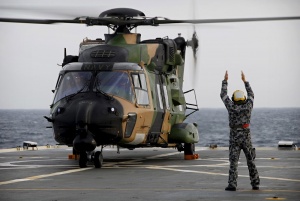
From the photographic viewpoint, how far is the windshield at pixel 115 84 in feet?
86.8

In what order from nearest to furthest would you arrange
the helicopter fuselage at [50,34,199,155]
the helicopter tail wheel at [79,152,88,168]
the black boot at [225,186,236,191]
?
the black boot at [225,186,236,191] < the helicopter fuselage at [50,34,199,155] < the helicopter tail wheel at [79,152,88,168]

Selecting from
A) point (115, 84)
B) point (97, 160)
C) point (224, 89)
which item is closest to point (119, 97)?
point (115, 84)

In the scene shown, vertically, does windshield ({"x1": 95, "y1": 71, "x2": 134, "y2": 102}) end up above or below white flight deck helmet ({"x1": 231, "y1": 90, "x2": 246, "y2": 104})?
above

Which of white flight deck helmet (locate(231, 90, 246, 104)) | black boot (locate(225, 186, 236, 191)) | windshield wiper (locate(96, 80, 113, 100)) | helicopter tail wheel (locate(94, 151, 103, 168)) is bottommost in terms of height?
black boot (locate(225, 186, 236, 191))

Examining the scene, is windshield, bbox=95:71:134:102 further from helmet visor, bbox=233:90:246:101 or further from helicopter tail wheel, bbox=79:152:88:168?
helmet visor, bbox=233:90:246:101

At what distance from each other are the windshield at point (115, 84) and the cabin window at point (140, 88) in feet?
1.19

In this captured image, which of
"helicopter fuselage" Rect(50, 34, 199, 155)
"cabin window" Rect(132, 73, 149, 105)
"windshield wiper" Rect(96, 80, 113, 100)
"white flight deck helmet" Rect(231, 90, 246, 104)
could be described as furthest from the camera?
"cabin window" Rect(132, 73, 149, 105)

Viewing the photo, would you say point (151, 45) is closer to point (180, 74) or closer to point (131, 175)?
point (180, 74)

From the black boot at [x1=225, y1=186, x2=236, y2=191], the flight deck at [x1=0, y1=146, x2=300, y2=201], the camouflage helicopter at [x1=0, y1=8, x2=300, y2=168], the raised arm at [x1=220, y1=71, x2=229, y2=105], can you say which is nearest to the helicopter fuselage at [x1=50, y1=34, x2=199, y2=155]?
the camouflage helicopter at [x1=0, y1=8, x2=300, y2=168]

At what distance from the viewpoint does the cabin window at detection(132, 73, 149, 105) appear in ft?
89.2

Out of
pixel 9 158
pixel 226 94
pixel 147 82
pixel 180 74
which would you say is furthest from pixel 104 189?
pixel 180 74

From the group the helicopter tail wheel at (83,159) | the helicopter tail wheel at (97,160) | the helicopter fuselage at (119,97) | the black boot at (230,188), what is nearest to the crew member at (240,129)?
the black boot at (230,188)

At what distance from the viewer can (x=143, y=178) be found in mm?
21844

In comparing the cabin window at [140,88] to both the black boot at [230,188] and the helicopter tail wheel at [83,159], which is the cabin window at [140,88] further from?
the black boot at [230,188]
